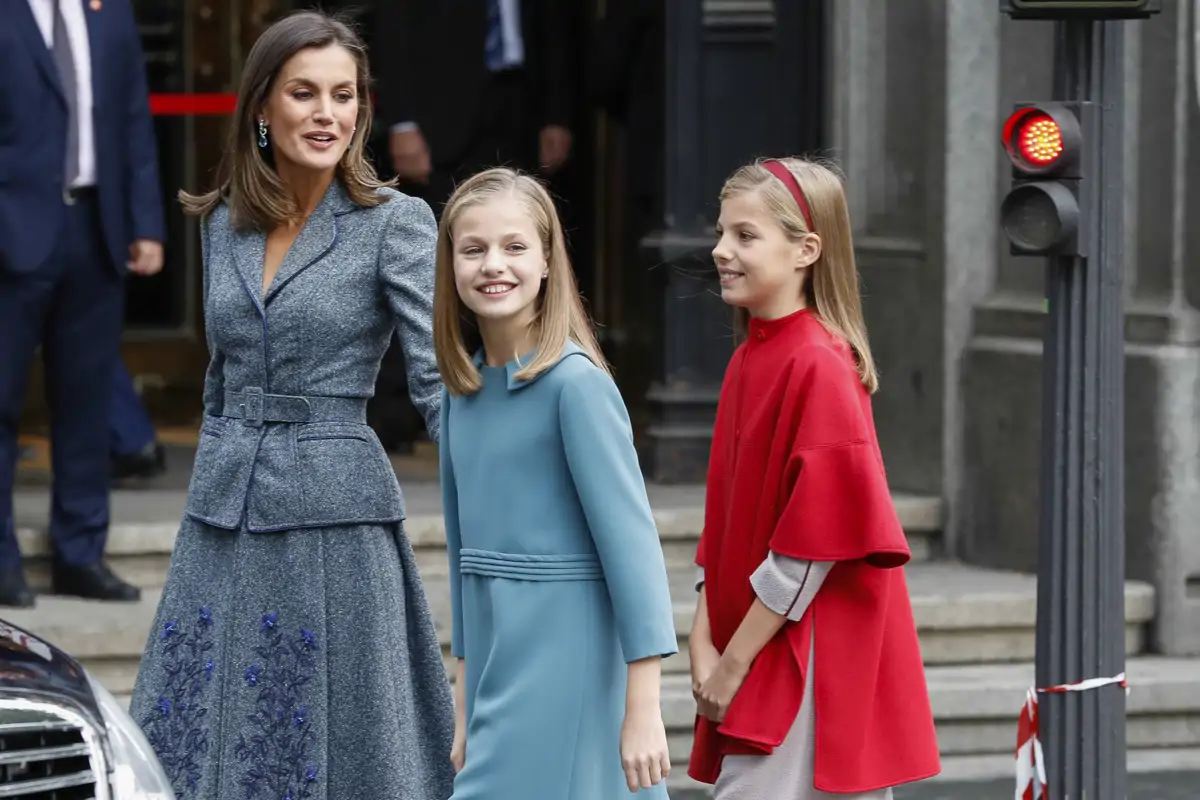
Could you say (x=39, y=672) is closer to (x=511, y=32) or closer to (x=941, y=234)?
(x=941, y=234)

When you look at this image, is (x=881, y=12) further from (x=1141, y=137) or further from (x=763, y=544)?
(x=763, y=544)

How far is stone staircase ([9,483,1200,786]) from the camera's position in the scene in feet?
24.3

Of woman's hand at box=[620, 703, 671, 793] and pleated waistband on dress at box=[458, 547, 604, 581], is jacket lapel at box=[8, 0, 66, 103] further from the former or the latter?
woman's hand at box=[620, 703, 671, 793]

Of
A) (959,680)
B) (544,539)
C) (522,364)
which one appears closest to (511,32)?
(959,680)

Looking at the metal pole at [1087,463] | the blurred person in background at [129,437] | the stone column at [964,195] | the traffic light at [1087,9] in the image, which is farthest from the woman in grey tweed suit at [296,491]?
the blurred person in background at [129,437]

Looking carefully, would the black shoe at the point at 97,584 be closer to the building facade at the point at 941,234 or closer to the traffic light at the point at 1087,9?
the building facade at the point at 941,234

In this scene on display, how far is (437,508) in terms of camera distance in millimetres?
8508

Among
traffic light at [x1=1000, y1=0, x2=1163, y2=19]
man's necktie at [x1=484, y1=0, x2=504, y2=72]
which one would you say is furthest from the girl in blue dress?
man's necktie at [x1=484, y1=0, x2=504, y2=72]

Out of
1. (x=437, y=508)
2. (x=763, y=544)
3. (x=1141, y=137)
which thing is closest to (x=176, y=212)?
(x=437, y=508)

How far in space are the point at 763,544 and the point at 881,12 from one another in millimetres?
5105

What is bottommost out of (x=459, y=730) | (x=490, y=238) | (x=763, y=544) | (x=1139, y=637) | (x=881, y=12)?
(x=1139, y=637)

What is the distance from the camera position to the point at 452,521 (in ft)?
13.6

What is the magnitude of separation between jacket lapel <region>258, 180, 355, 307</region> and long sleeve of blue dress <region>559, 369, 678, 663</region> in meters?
0.85

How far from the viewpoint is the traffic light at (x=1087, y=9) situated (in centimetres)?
555
